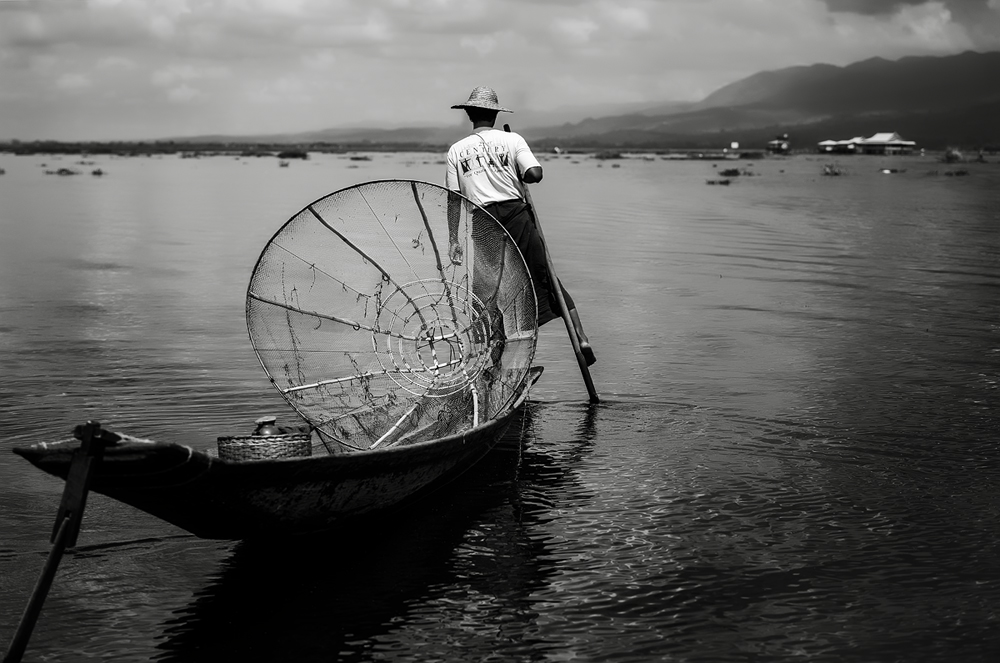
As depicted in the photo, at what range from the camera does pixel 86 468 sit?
445cm

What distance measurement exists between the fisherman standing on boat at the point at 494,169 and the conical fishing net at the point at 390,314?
855 mm

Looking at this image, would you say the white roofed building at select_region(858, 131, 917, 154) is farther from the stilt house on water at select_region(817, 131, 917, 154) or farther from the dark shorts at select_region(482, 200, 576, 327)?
the dark shorts at select_region(482, 200, 576, 327)

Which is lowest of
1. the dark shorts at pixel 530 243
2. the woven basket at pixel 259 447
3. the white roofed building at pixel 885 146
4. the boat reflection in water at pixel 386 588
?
the boat reflection in water at pixel 386 588

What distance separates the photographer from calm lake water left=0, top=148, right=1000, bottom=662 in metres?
5.21

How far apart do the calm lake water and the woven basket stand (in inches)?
22.3

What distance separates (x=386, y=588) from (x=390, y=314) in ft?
8.92

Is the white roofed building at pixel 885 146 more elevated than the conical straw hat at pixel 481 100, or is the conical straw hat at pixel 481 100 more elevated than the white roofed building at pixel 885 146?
the white roofed building at pixel 885 146

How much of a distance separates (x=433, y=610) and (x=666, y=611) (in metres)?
1.17

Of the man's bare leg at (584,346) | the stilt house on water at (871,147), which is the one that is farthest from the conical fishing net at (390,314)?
the stilt house on water at (871,147)

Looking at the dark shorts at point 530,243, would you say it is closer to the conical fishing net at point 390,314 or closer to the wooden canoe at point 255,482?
the conical fishing net at point 390,314

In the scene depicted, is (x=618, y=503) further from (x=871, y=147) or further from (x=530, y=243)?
(x=871, y=147)

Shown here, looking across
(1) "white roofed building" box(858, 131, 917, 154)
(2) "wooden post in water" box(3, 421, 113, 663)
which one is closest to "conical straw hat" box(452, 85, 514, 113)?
(2) "wooden post in water" box(3, 421, 113, 663)

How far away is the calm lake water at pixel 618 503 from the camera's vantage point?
5.21m

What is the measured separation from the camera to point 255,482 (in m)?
5.24
